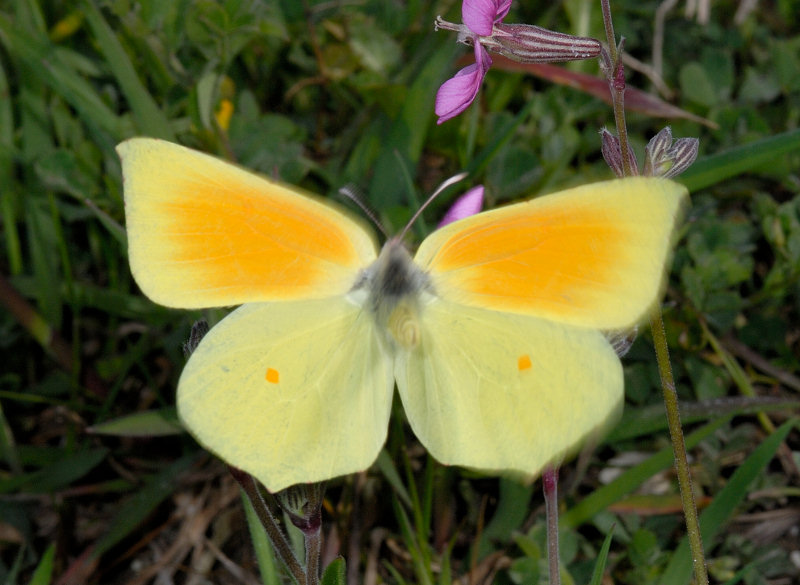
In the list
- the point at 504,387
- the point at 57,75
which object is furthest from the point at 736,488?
the point at 57,75

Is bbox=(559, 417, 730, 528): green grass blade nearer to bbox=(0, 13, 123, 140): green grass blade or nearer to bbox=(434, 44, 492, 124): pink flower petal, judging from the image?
bbox=(434, 44, 492, 124): pink flower petal

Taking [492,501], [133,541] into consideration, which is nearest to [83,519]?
[133,541]

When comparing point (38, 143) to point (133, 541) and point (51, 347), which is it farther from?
Result: point (133, 541)

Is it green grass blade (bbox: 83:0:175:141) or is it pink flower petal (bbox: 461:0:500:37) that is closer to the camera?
pink flower petal (bbox: 461:0:500:37)

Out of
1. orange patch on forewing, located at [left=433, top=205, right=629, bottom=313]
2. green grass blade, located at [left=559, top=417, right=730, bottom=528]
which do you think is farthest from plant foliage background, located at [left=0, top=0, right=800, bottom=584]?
orange patch on forewing, located at [left=433, top=205, right=629, bottom=313]

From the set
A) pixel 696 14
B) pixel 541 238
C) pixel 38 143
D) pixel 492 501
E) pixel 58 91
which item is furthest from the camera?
pixel 696 14

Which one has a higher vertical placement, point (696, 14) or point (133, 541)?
point (696, 14)
